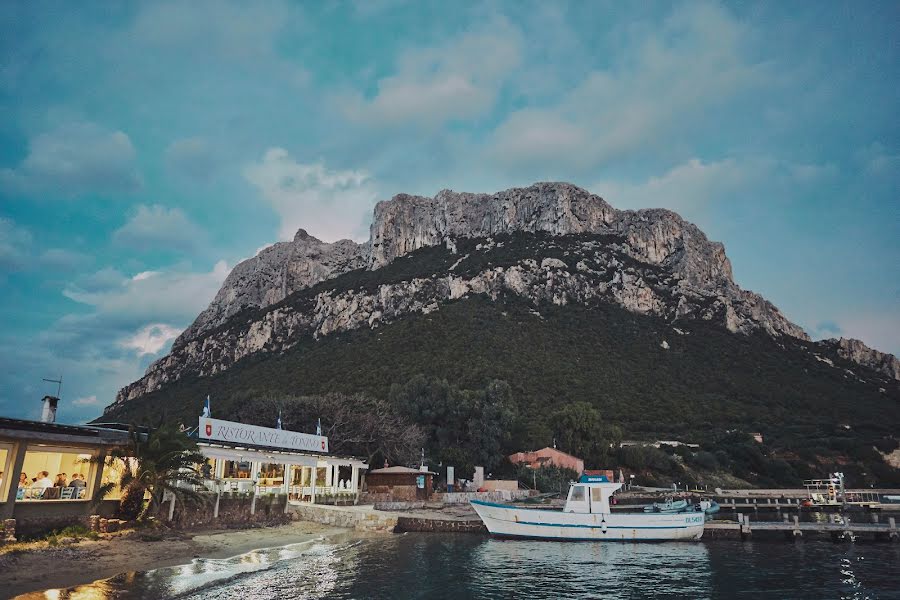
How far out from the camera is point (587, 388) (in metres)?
67.4

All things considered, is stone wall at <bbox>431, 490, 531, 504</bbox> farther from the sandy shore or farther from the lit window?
the lit window

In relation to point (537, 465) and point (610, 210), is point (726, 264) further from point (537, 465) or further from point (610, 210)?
point (537, 465)

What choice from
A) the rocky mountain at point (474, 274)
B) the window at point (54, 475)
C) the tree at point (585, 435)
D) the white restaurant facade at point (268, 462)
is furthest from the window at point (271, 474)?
the rocky mountain at point (474, 274)

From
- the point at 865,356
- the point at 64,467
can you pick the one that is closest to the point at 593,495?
the point at 64,467

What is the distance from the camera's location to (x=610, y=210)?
117062mm

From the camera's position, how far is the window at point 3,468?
14.3 metres

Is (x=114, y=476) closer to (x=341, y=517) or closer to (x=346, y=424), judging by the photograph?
(x=341, y=517)

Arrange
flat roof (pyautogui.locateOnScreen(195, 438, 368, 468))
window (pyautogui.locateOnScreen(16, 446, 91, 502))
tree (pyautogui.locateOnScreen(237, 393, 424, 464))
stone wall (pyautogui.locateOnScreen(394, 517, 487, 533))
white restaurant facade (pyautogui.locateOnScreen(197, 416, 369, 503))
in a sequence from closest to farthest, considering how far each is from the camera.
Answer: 1. window (pyautogui.locateOnScreen(16, 446, 91, 502))
2. flat roof (pyautogui.locateOnScreen(195, 438, 368, 468))
3. white restaurant facade (pyautogui.locateOnScreen(197, 416, 369, 503))
4. stone wall (pyautogui.locateOnScreen(394, 517, 487, 533))
5. tree (pyautogui.locateOnScreen(237, 393, 424, 464))

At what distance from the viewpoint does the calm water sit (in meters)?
13.8

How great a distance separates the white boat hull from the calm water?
1.21 m

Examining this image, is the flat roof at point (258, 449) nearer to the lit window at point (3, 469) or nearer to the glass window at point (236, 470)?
the glass window at point (236, 470)

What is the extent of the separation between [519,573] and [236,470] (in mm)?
17877

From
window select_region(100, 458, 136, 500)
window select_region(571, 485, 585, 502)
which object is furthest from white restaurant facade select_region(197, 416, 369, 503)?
window select_region(571, 485, 585, 502)

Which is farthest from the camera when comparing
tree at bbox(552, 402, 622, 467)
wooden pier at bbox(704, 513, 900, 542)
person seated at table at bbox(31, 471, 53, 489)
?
tree at bbox(552, 402, 622, 467)
